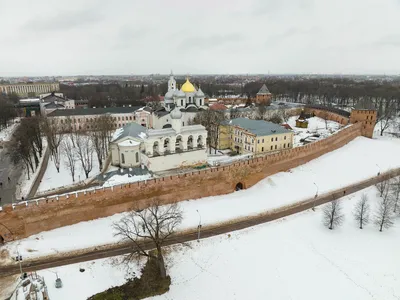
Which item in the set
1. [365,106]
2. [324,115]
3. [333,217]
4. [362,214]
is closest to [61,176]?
[333,217]

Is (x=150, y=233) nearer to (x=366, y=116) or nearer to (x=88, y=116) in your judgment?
(x=88, y=116)

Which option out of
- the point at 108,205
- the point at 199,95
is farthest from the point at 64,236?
the point at 199,95

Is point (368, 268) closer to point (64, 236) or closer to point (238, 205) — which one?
point (238, 205)

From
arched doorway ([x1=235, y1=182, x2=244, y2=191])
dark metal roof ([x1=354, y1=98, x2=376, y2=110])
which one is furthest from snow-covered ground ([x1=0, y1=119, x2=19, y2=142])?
dark metal roof ([x1=354, y1=98, x2=376, y2=110])

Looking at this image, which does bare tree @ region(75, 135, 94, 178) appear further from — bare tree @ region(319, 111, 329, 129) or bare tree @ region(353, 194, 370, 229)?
bare tree @ region(319, 111, 329, 129)

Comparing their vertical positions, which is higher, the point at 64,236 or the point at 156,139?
the point at 156,139

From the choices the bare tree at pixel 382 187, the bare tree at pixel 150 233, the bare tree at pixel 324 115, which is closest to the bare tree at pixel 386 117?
the bare tree at pixel 324 115
